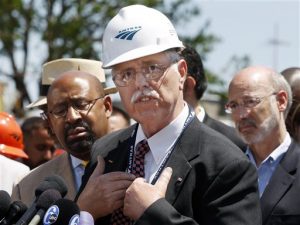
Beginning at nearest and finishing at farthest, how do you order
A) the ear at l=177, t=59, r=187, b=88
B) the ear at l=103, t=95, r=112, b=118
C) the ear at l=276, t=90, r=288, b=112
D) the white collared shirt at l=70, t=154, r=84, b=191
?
the ear at l=177, t=59, r=187, b=88 < the white collared shirt at l=70, t=154, r=84, b=191 < the ear at l=103, t=95, r=112, b=118 < the ear at l=276, t=90, r=288, b=112

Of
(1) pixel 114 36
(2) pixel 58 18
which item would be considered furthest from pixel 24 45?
(1) pixel 114 36

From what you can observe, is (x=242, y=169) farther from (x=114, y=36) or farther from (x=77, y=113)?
(x=77, y=113)

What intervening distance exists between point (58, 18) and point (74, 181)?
69.9 ft

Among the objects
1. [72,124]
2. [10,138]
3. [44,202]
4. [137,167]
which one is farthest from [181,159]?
[10,138]

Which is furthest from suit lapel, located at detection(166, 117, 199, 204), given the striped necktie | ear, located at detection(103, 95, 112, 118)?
ear, located at detection(103, 95, 112, 118)

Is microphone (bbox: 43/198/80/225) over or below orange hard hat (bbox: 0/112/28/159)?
over

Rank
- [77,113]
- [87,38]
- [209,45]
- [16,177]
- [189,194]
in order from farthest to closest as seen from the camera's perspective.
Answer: [209,45] < [87,38] < [16,177] < [77,113] < [189,194]

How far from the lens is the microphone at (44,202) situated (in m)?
3.67

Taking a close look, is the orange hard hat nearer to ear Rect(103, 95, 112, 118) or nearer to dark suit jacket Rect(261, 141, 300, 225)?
ear Rect(103, 95, 112, 118)

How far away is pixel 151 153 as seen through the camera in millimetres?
4324

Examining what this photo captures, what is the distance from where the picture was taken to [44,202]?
12.4ft

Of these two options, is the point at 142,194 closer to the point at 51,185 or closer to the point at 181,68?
the point at 51,185

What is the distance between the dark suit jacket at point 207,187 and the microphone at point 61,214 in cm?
40

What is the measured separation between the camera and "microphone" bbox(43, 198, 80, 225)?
3.67m
